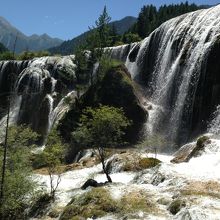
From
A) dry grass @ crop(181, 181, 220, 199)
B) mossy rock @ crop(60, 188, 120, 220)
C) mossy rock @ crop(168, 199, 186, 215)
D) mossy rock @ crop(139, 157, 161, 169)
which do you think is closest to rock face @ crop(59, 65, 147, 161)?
mossy rock @ crop(139, 157, 161, 169)

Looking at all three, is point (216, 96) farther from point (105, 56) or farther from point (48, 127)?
point (48, 127)

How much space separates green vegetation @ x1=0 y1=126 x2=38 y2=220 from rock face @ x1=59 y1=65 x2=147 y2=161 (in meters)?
26.2

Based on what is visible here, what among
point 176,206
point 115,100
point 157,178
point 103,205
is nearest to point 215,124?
point 115,100

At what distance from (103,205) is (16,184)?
27.9 ft

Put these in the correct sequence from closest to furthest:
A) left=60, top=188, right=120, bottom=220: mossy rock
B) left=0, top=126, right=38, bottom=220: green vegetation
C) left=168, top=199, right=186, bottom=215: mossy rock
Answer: left=168, top=199, right=186, bottom=215: mossy rock
left=60, top=188, right=120, bottom=220: mossy rock
left=0, top=126, right=38, bottom=220: green vegetation

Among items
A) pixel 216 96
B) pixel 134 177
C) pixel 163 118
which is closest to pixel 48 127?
pixel 163 118

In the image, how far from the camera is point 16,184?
31781 millimetres

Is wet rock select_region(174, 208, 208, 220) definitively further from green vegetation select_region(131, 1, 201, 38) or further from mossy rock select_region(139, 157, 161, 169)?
green vegetation select_region(131, 1, 201, 38)

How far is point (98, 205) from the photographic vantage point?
26.2 m

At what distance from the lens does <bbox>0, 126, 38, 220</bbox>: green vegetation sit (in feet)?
102

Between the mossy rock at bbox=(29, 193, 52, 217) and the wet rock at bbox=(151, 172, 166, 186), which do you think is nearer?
the wet rock at bbox=(151, 172, 166, 186)

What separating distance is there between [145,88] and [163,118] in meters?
10.9

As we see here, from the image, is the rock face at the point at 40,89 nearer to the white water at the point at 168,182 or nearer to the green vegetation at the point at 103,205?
the white water at the point at 168,182

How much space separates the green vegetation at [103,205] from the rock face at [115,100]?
107 feet
